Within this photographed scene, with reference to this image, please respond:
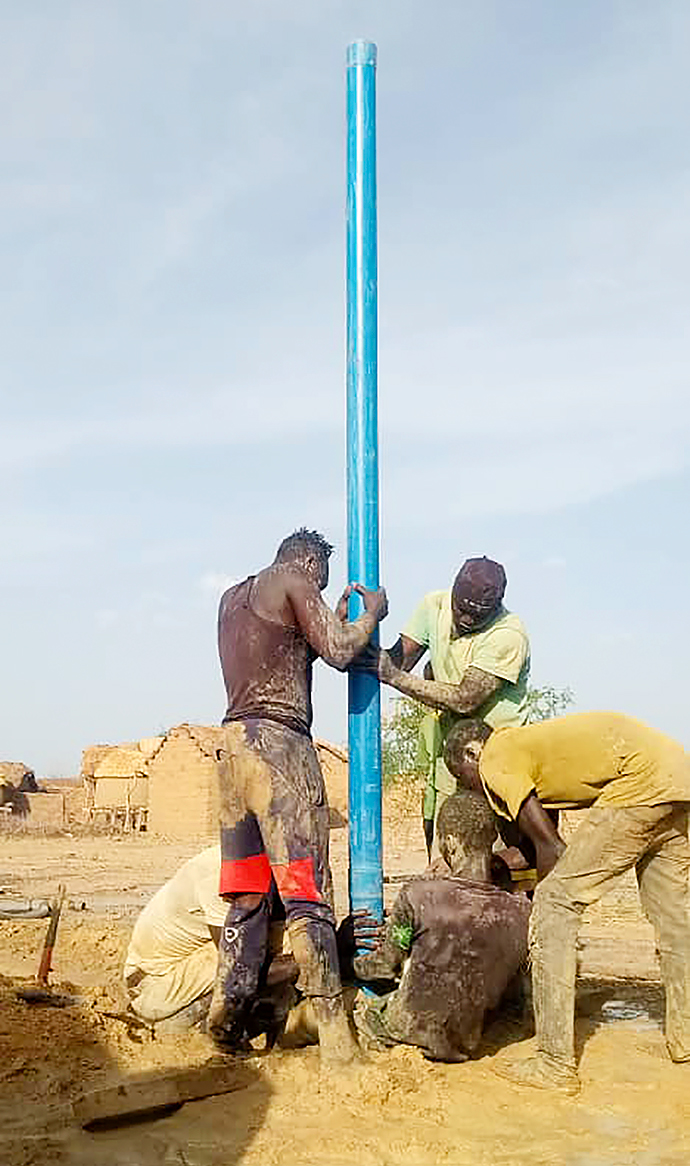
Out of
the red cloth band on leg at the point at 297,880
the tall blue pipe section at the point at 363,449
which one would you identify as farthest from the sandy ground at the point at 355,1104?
the tall blue pipe section at the point at 363,449

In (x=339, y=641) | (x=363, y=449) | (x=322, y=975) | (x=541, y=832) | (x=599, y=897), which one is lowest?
(x=322, y=975)

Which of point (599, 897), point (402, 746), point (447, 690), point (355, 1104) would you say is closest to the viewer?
point (355, 1104)

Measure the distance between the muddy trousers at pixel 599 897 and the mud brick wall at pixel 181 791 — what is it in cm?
2050

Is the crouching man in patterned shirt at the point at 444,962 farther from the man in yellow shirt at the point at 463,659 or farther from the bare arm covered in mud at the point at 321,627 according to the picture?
the bare arm covered in mud at the point at 321,627

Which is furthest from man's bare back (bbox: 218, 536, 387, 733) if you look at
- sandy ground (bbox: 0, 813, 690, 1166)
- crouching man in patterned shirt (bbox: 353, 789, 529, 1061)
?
sandy ground (bbox: 0, 813, 690, 1166)

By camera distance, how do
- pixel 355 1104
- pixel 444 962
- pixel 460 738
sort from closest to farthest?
pixel 355 1104, pixel 444 962, pixel 460 738

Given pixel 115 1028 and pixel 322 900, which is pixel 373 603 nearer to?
pixel 322 900

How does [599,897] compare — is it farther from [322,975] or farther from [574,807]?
[322,975]

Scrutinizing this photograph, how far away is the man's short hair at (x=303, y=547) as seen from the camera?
556 cm

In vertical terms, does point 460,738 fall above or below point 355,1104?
above

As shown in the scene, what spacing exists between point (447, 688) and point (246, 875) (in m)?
1.29

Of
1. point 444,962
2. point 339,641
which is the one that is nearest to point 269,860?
point 444,962

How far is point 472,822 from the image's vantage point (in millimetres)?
5465

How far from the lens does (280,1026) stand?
212 inches
